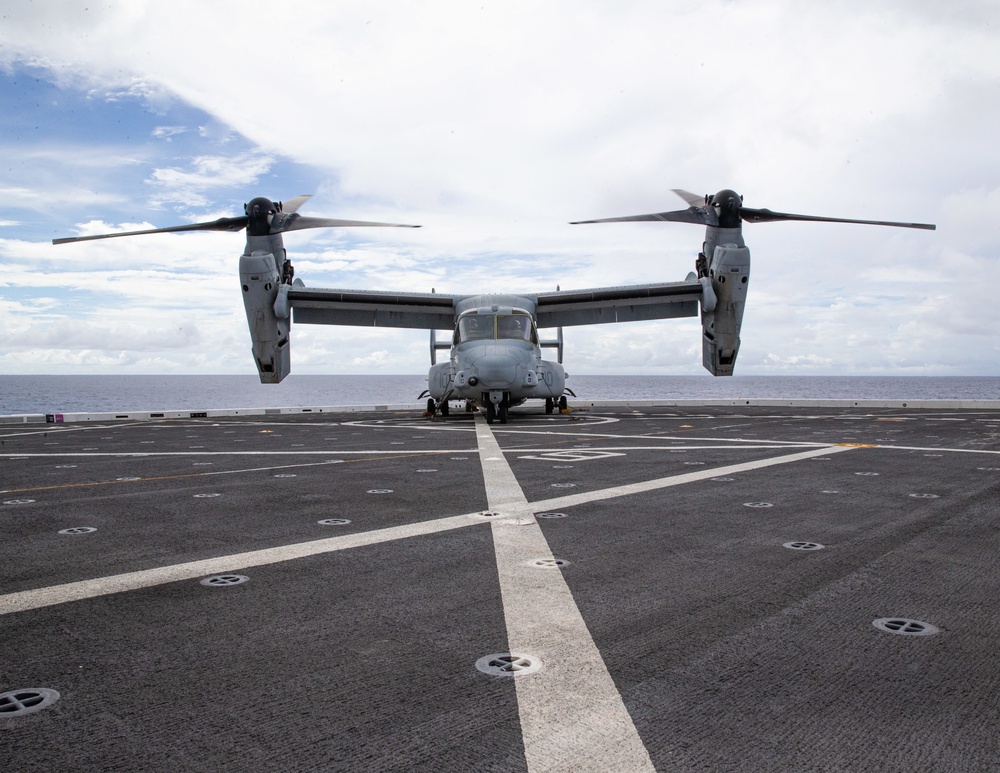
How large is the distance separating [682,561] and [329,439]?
12.3 metres

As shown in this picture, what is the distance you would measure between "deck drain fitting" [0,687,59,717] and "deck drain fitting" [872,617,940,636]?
3726 millimetres

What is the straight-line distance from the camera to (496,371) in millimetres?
20656

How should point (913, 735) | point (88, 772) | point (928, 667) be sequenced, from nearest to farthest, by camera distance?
point (88, 772), point (913, 735), point (928, 667)

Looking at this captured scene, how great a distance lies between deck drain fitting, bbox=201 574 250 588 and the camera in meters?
4.48

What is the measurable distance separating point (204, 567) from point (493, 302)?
64.1ft

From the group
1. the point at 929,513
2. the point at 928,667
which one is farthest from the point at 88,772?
the point at 929,513

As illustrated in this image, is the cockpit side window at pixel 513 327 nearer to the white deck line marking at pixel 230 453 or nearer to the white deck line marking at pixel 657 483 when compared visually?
the white deck line marking at pixel 230 453

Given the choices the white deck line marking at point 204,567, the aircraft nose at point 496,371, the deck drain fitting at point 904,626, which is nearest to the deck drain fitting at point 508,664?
the deck drain fitting at point 904,626

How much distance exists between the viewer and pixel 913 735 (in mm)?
2498

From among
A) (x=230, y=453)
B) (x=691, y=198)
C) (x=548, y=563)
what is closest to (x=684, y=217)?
(x=691, y=198)

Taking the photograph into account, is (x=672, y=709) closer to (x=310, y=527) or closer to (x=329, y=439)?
(x=310, y=527)

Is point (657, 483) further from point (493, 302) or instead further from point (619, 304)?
point (619, 304)

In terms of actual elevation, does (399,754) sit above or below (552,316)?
below

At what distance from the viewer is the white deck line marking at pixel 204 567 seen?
4172 millimetres
